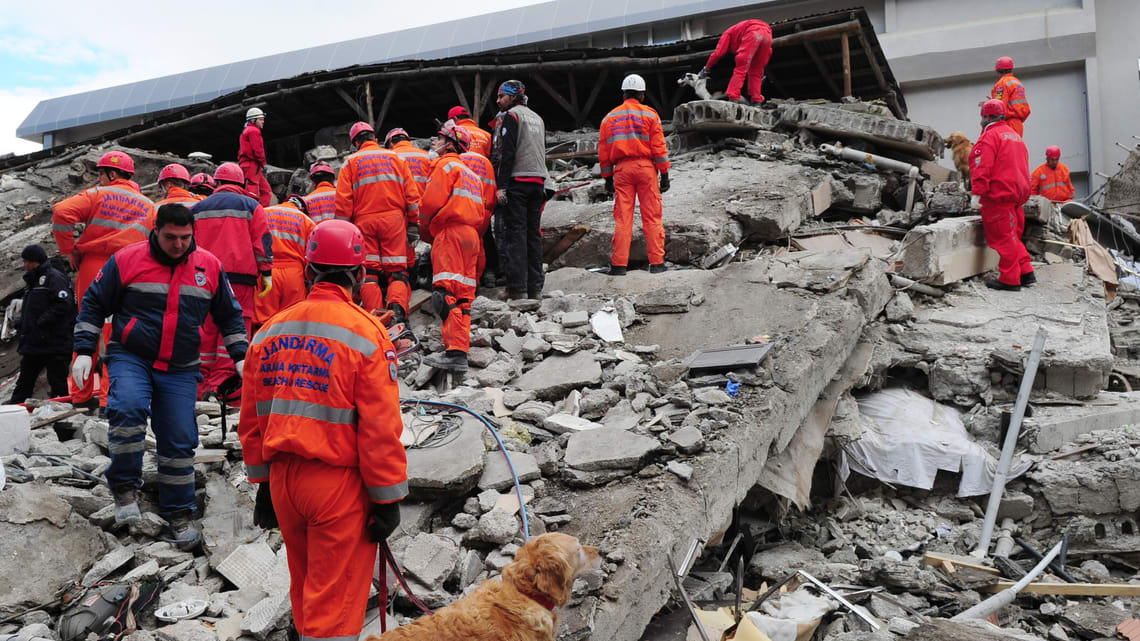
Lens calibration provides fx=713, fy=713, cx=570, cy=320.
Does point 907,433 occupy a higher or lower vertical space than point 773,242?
lower

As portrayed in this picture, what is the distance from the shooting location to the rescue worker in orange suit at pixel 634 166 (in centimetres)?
648

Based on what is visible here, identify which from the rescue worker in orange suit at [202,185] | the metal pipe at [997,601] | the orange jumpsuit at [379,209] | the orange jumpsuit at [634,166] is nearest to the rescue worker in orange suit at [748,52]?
the orange jumpsuit at [634,166]

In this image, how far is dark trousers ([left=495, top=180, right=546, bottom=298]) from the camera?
620cm

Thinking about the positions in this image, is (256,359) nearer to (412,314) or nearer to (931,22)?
(412,314)

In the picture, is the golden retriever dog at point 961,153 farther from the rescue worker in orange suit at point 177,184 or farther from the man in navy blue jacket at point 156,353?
the man in navy blue jacket at point 156,353

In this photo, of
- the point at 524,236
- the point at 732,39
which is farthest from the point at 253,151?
the point at 732,39

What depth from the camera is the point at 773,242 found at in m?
7.68

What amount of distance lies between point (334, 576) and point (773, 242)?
6280 millimetres

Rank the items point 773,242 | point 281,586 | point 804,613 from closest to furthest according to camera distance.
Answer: point 281,586 < point 804,613 < point 773,242

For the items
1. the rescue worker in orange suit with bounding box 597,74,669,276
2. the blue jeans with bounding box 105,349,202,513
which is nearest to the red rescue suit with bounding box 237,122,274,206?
the rescue worker in orange suit with bounding box 597,74,669,276

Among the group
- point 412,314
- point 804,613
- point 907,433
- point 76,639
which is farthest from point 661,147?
point 76,639

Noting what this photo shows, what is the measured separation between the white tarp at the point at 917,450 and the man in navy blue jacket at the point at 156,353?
4.61 meters

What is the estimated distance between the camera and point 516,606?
7.70ft

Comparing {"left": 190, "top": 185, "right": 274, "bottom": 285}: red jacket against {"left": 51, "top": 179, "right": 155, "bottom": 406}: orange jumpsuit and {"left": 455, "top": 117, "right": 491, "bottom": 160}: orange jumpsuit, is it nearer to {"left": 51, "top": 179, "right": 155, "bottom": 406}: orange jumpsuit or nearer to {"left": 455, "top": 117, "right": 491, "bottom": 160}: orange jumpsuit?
{"left": 51, "top": 179, "right": 155, "bottom": 406}: orange jumpsuit
